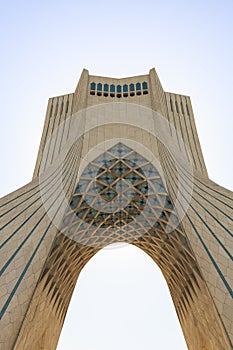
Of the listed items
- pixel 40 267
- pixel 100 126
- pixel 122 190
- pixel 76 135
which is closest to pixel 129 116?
pixel 100 126

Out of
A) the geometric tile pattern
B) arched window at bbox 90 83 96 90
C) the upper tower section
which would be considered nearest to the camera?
the geometric tile pattern

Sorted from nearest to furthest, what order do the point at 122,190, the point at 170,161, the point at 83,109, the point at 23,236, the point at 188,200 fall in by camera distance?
the point at 23,236, the point at 188,200, the point at 170,161, the point at 122,190, the point at 83,109

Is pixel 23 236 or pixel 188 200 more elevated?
pixel 188 200

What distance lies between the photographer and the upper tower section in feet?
53.5

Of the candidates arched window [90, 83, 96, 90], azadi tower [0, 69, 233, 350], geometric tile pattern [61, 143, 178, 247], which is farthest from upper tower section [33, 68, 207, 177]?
geometric tile pattern [61, 143, 178, 247]

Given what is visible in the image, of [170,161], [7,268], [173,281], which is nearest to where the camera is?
[7,268]

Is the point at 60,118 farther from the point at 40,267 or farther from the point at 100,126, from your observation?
the point at 40,267

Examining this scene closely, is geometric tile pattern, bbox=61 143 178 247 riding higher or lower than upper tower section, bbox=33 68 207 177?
lower

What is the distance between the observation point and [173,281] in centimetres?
1644

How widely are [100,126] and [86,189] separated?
3.32 meters

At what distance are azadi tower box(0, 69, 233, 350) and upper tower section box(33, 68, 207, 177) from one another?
101 millimetres

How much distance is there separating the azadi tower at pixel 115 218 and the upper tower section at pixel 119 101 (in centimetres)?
10

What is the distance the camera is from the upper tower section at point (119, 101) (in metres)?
16.3

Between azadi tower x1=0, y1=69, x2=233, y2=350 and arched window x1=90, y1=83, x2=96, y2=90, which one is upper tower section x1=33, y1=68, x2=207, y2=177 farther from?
azadi tower x1=0, y1=69, x2=233, y2=350
